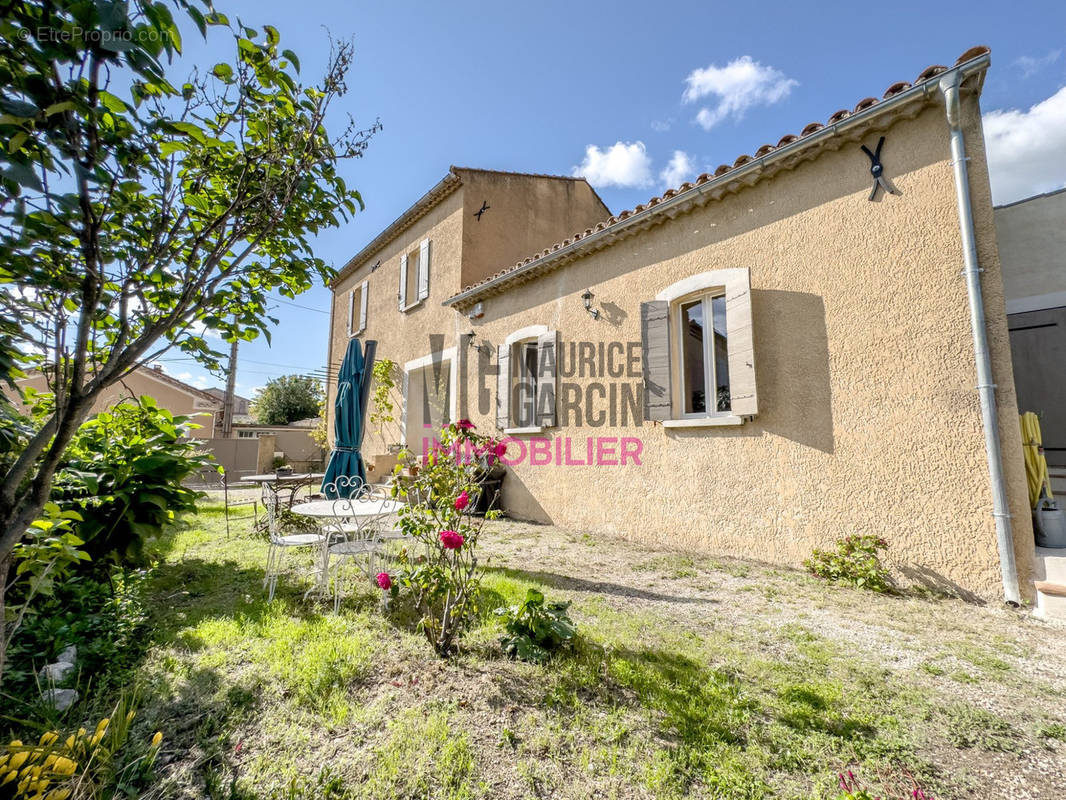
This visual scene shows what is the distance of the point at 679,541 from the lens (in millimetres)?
5418

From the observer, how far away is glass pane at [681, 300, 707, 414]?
5.66m

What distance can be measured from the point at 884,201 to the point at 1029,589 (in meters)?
3.47

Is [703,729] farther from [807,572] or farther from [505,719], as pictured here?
[807,572]

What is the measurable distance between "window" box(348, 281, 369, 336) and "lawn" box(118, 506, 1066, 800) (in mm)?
10940

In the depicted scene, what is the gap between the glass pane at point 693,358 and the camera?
18.6 ft

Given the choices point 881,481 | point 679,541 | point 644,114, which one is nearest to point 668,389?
point 679,541

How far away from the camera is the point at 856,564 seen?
158 inches

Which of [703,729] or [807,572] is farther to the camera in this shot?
[807,572]

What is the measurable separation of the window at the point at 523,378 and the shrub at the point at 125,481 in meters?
4.54

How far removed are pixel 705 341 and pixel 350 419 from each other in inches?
203

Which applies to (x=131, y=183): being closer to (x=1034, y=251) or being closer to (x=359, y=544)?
(x=359, y=544)

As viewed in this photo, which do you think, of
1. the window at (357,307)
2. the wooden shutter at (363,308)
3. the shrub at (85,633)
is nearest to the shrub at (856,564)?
the shrub at (85,633)

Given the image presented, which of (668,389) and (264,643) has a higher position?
(668,389)

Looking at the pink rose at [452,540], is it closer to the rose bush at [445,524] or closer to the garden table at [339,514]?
the rose bush at [445,524]
